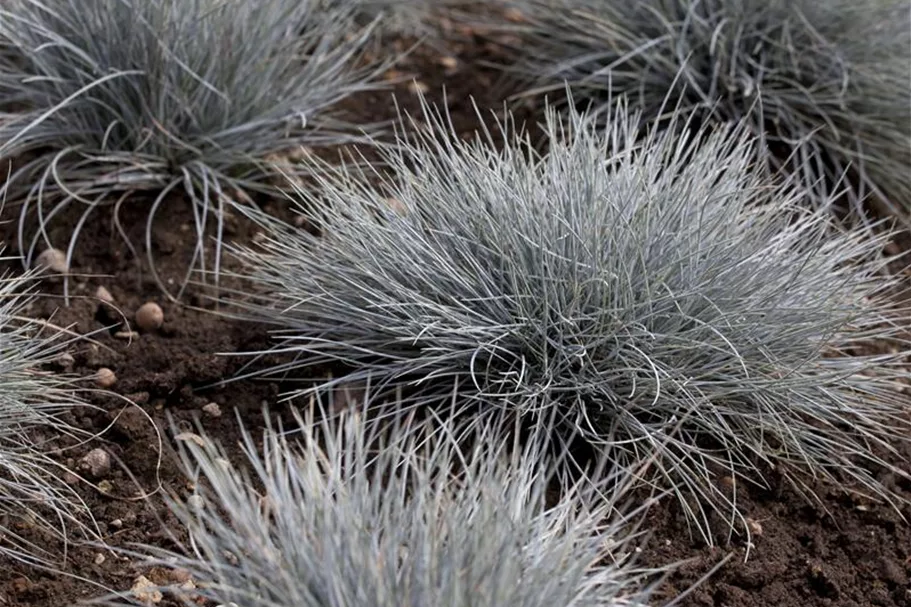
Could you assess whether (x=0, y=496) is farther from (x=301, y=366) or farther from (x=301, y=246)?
(x=301, y=246)

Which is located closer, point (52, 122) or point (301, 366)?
point (301, 366)

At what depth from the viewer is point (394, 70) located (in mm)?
5027

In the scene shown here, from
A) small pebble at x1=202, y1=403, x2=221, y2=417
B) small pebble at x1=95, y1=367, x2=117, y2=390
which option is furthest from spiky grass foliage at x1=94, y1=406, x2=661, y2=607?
small pebble at x1=95, y1=367, x2=117, y2=390

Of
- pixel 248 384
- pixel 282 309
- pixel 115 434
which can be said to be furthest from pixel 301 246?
pixel 115 434

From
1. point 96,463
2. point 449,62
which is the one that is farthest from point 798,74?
point 96,463

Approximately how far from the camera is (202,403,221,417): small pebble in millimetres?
3412

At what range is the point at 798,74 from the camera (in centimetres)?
442

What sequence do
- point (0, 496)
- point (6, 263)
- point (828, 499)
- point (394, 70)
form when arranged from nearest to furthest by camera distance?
point (0, 496), point (828, 499), point (6, 263), point (394, 70)

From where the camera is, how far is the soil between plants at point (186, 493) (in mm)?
Answer: 2986

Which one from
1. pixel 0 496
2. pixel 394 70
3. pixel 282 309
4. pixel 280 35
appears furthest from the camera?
pixel 394 70

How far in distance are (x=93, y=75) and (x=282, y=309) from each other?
100 centimetres

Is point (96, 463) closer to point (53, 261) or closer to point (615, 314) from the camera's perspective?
point (53, 261)

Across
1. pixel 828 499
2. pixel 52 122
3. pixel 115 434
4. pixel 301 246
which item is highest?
pixel 52 122

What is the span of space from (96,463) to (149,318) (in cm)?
65
